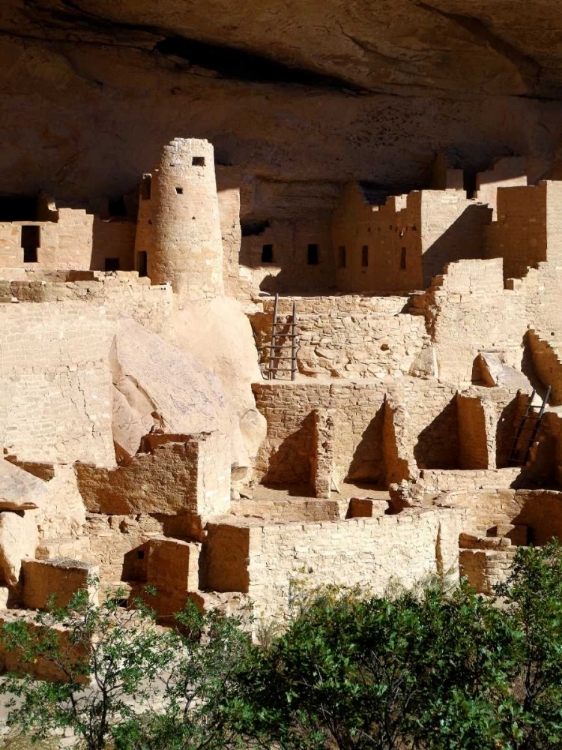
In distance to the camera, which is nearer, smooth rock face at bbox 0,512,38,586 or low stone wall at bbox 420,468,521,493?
smooth rock face at bbox 0,512,38,586

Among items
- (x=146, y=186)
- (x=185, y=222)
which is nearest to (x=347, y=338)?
(x=185, y=222)

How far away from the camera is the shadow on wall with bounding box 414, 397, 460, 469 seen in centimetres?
2958

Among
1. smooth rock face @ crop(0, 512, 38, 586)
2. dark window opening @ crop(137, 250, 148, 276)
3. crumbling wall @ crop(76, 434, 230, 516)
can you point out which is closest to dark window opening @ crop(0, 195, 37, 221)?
dark window opening @ crop(137, 250, 148, 276)

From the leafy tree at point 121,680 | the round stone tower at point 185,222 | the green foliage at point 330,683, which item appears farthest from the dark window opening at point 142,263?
the green foliage at point 330,683

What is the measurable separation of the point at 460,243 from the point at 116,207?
615cm

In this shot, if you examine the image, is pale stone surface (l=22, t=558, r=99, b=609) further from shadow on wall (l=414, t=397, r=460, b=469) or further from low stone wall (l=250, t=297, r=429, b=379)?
shadow on wall (l=414, t=397, r=460, b=469)

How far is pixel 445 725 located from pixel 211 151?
15215 mm

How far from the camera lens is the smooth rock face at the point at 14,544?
2170 centimetres

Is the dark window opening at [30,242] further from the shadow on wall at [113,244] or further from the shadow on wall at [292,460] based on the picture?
the shadow on wall at [292,460]

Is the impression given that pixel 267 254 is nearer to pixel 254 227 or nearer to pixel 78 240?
pixel 254 227

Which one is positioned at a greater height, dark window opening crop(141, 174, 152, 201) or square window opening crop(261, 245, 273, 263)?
dark window opening crop(141, 174, 152, 201)

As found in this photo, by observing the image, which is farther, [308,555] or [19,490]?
[308,555]

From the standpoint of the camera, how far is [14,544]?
21.8 metres

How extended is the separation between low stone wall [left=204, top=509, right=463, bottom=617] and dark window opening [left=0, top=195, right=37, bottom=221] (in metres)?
9.91
